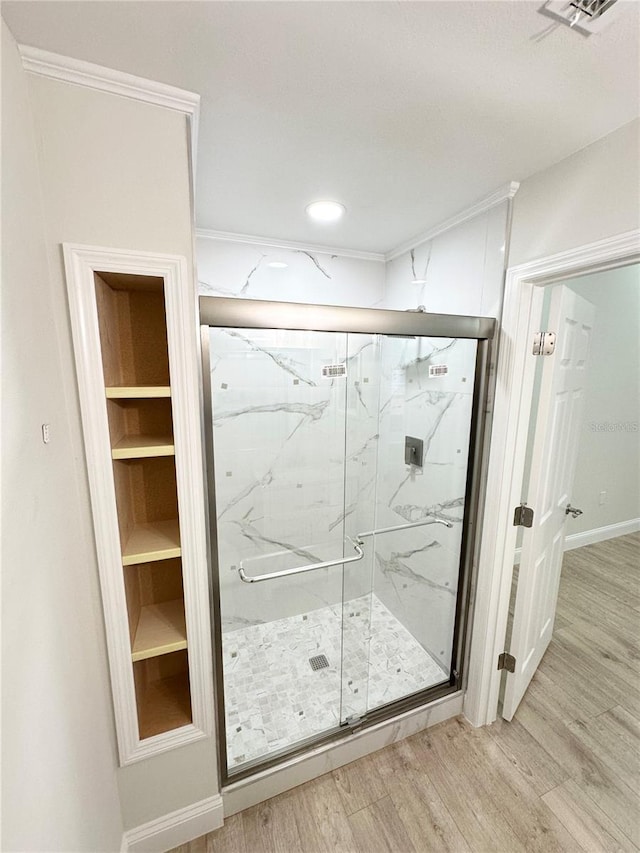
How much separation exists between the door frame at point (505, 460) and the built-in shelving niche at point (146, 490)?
127cm

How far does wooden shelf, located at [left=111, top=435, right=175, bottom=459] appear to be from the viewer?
1.00 meters

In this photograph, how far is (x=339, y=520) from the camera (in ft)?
7.39

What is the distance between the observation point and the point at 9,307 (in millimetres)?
675

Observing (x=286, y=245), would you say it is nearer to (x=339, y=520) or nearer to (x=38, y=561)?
(x=339, y=520)

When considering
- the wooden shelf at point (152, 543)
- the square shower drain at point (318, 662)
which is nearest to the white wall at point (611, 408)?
the square shower drain at point (318, 662)

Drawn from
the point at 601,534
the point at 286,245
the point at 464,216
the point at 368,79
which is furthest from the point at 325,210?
the point at 601,534

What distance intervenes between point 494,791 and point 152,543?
166 centimetres

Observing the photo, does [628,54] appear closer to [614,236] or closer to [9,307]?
[614,236]

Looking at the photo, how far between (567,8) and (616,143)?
0.57m

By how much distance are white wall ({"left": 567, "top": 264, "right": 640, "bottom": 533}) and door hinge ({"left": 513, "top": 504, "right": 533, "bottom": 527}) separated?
2.02 m

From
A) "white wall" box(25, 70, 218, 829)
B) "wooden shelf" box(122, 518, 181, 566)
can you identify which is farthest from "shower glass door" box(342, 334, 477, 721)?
"wooden shelf" box(122, 518, 181, 566)

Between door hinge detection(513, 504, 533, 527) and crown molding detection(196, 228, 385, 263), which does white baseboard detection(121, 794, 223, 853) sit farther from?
crown molding detection(196, 228, 385, 263)

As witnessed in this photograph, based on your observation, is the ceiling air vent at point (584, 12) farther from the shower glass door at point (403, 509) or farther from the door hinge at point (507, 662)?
the door hinge at point (507, 662)

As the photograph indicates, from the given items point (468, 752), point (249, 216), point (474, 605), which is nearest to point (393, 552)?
point (474, 605)
